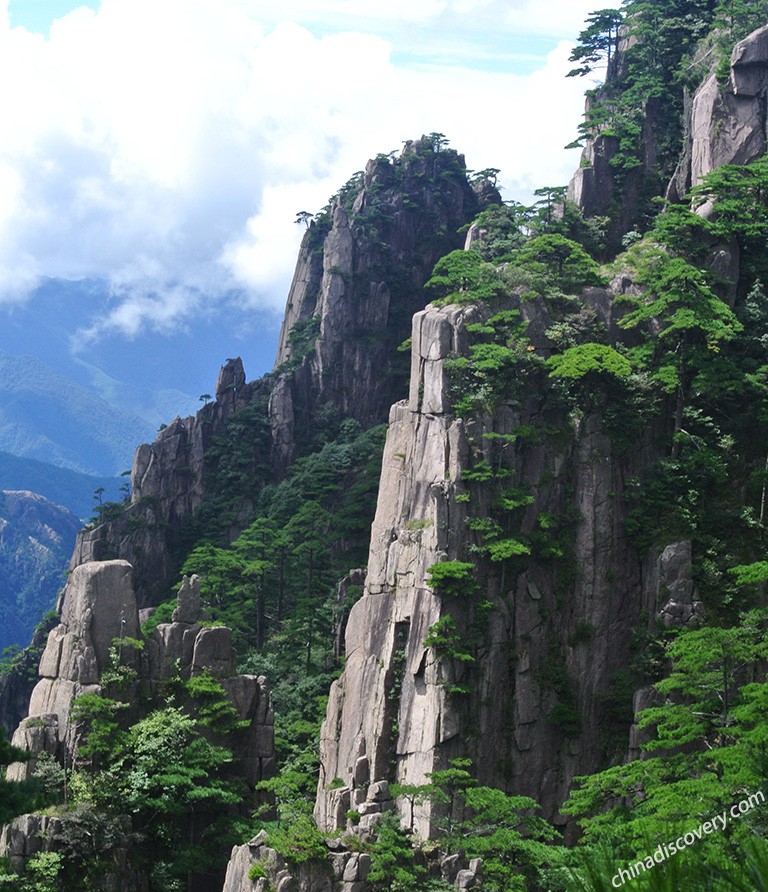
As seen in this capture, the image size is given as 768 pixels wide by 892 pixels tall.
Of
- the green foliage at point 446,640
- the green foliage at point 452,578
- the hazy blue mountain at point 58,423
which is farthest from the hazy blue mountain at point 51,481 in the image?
the green foliage at point 446,640

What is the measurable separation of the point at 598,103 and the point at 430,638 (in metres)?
29.7

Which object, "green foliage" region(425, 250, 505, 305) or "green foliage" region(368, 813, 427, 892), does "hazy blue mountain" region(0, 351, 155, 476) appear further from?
"green foliage" region(368, 813, 427, 892)

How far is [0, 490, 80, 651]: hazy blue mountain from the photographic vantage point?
129750mm

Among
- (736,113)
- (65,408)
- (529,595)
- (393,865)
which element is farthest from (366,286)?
(65,408)

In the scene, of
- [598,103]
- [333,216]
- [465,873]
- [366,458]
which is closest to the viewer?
[465,873]

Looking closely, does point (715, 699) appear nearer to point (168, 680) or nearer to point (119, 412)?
point (168, 680)

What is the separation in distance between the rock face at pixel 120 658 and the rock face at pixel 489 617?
2952 millimetres

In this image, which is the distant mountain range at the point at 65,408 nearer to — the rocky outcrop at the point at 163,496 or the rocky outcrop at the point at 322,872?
the rocky outcrop at the point at 163,496

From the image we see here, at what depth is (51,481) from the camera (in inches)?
6511

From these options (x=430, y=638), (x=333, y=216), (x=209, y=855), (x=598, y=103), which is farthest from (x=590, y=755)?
(x=333, y=216)

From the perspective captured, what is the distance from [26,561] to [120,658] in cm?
9135

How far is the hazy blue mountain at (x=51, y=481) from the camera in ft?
530

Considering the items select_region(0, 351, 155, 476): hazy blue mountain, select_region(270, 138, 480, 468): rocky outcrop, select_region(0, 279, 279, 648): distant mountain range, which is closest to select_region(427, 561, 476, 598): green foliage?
select_region(270, 138, 480, 468): rocky outcrop

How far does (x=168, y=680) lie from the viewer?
4409 cm
